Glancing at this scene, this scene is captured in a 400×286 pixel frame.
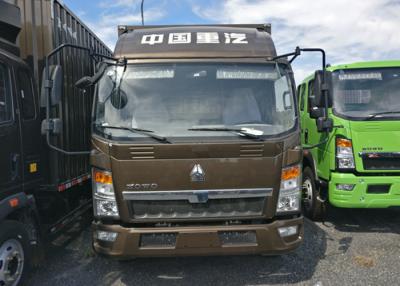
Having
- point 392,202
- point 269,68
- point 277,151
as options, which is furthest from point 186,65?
point 392,202

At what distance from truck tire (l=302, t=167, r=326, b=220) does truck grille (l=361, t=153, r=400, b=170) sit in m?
0.93

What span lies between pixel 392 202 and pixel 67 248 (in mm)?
4314

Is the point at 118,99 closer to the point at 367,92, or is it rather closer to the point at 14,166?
the point at 14,166

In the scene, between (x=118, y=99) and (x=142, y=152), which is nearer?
(x=142, y=152)

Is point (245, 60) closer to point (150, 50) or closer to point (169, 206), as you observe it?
point (150, 50)

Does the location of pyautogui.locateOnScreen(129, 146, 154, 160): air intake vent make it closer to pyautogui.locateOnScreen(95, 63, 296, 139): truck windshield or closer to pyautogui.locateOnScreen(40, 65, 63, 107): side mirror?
pyautogui.locateOnScreen(95, 63, 296, 139): truck windshield

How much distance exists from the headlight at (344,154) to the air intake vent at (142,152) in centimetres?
299

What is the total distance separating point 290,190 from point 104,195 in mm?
1744

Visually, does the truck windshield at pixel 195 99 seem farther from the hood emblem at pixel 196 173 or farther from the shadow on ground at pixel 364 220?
the shadow on ground at pixel 364 220

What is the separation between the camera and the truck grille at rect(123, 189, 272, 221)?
3891mm

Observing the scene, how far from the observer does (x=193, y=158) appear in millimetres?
3846

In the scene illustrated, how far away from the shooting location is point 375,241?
5605 mm

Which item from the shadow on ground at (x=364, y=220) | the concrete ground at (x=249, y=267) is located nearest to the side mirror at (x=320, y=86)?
the concrete ground at (x=249, y=267)

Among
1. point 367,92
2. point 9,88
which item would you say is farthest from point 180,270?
point 367,92
